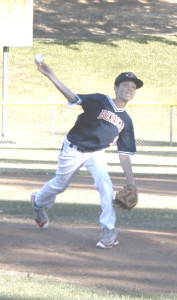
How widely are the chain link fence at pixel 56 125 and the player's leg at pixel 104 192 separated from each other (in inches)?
676

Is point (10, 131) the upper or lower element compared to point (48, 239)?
lower

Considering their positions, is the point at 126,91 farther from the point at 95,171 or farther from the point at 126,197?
the point at 126,197

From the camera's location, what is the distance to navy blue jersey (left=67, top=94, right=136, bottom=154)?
24.9 ft

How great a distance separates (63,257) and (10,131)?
2105cm

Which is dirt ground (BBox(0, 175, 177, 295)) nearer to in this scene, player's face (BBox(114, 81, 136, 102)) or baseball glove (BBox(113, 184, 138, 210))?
baseball glove (BBox(113, 184, 138, 210))

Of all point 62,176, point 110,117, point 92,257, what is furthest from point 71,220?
point 110,117

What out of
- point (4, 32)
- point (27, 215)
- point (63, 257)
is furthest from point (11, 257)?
point (4, 32)

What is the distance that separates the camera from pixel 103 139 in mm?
7613

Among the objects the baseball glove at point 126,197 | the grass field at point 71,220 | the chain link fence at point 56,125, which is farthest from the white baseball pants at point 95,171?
the chain link fence at point 56,125

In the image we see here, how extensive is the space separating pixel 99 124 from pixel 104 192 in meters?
0.61

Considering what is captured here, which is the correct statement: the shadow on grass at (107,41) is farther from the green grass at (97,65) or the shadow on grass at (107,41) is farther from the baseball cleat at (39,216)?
the baseball cleat at (39,216)

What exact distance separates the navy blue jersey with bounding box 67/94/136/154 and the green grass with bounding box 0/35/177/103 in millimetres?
24659

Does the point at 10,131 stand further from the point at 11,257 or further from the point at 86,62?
the point at 11,257

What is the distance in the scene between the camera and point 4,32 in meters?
26.4
